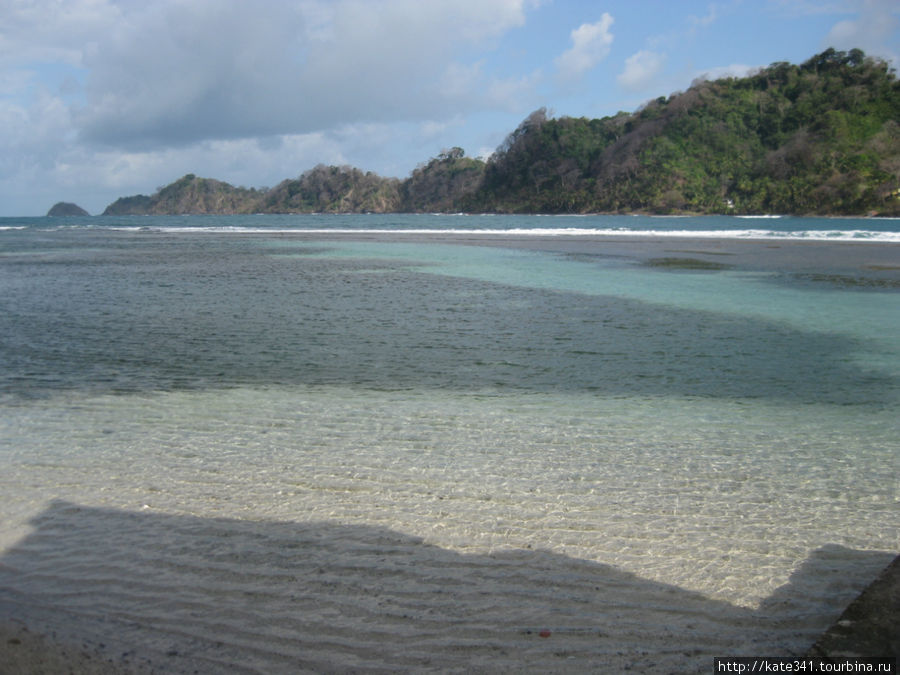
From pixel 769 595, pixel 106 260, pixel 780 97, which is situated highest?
pixel 780 97

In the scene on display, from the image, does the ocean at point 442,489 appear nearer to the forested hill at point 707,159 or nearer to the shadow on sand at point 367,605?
the shadow on sand at point 367,605

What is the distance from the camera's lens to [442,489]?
186 inches

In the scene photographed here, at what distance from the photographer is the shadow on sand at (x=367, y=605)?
9.66ft

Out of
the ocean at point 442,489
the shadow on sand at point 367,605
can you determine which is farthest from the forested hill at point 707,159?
the shadow on sand at point 367,605

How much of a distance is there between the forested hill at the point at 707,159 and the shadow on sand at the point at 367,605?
77.0 metres

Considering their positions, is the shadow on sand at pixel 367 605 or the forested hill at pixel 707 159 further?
the forested hill at pixel 707 159

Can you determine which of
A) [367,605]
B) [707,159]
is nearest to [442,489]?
[367,605]

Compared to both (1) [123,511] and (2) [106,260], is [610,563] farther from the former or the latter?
(2) [106,260]

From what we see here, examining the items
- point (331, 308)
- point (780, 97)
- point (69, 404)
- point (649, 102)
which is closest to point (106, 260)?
point (331, 308)

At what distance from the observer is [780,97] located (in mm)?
107562

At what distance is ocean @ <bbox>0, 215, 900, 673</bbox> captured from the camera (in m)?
3.14

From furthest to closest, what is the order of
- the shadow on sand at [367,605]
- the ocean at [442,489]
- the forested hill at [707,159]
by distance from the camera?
the forested hill at [707,159] → the ocean at [442,489] → the shadow on sand at [367,605]

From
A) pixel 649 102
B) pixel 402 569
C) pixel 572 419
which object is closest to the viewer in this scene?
pixel 402 569

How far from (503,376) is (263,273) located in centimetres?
1453
